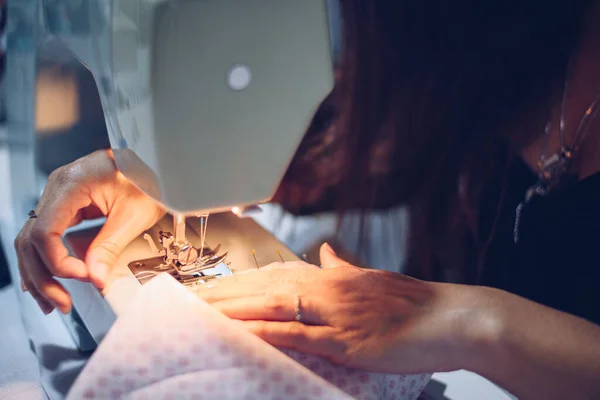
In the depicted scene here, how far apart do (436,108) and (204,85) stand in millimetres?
525

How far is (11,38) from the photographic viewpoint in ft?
1.89

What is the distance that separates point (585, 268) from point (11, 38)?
0.88m

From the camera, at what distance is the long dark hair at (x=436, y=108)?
68 centimetres

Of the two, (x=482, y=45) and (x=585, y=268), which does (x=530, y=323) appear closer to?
(x=585, y=268)

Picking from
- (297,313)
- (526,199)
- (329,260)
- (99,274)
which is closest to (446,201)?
(526,199)

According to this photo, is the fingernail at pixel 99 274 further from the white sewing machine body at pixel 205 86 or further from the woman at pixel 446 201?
the white sewing machine body at pixel 205 86

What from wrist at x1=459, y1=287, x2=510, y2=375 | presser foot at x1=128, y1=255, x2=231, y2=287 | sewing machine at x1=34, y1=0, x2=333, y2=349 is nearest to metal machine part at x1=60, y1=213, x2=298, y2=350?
presser foot at x1=128, y1=255, x2=231, y2=287

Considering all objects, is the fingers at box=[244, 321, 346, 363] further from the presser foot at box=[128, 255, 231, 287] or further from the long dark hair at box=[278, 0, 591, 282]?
the long dark hair at box=[278, 0, 591, 282]

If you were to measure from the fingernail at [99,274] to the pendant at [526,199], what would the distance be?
26.1 inches

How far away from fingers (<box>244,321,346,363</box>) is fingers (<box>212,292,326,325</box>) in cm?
1

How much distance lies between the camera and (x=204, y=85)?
347 millimetres

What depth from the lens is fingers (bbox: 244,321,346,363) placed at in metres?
0.43

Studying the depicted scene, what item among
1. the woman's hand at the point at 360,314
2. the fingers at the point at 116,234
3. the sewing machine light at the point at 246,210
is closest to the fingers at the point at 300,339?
the woman's hand at the point at 360,314

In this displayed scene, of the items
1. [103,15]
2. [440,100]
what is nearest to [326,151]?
[440,100]
